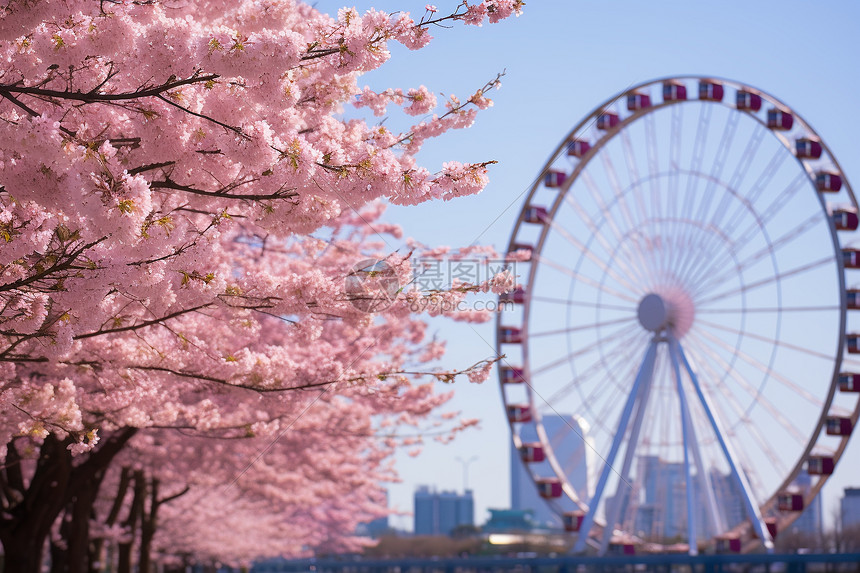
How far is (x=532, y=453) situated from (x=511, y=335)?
275 centimetres

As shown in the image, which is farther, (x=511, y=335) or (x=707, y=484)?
(x=511, y=335)

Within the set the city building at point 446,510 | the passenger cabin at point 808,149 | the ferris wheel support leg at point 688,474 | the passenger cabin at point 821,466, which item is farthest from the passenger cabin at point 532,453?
the city building at point 446,510

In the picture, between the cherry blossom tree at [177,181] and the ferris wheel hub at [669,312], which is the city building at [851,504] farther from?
the cherry blossom tree at [177,181]

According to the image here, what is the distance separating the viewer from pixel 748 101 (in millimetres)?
19500

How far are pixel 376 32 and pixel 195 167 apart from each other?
49.9 inches

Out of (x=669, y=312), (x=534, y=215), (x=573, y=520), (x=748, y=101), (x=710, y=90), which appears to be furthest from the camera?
(x=534, y=215)

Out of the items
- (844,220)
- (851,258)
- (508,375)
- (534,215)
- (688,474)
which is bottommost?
(688,474)

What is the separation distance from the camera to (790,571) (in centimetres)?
1533

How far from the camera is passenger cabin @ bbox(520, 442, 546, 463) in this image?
858 inches

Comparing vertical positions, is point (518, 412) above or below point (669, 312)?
below

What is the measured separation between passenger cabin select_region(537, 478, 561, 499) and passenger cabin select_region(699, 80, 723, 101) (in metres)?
9.17

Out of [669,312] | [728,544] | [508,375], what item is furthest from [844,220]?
[508,375]

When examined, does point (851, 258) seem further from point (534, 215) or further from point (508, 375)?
point (508, 375)

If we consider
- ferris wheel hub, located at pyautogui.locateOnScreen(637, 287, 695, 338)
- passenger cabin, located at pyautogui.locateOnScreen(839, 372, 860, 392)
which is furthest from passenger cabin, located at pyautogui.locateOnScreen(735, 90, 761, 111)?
passenger cabin, located at pyautogui.locateOnScreen(839, 372, 860, 392)
